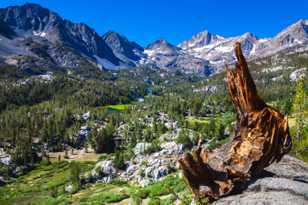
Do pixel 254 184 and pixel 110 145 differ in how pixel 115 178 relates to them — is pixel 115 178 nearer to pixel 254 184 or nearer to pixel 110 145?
pixel 110 145

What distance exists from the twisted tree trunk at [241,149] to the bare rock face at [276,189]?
17.3 inches

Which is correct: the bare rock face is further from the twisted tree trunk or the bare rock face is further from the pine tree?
the pine tree

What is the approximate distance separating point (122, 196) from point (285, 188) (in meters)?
77.7

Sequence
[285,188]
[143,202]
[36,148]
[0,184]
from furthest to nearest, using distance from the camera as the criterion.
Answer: [36,148], [0,184], [143,202], [285,188]

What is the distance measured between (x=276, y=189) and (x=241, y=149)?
2.67 metres

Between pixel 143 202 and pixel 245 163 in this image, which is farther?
pixel 143 202

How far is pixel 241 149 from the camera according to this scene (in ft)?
55.0

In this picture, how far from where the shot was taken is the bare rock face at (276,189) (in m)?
13.9

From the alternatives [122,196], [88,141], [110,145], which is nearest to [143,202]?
[122,196]

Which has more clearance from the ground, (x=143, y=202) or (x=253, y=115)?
(x=253, y=115)

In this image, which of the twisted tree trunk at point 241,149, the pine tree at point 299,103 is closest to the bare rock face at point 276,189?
the twisted tree trunk at point 241,149

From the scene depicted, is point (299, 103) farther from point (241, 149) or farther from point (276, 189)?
point (276, 189)

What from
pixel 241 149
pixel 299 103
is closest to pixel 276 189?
pixel 241 149

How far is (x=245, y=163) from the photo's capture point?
53.2 ft
